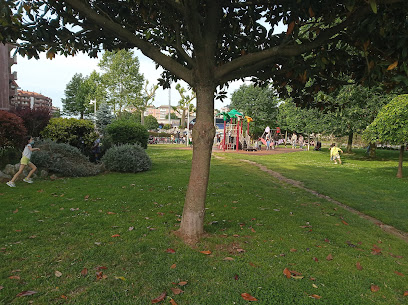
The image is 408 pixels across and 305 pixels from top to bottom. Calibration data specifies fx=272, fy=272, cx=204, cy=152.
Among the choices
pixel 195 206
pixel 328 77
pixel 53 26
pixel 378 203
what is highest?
pixel 53 26

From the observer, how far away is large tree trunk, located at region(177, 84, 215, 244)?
4.08 meters

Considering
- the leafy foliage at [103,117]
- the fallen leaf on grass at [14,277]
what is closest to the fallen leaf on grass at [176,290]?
the fallen leaf on grass at [14,277]

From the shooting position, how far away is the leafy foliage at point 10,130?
30.5 ft

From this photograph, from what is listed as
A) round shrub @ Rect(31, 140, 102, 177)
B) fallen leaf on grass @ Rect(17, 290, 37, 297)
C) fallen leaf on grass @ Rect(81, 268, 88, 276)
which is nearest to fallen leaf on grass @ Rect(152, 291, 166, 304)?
fallen leaf on grass @ Rect(81, 268, 88, 276)

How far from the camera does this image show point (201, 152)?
410 centimetres

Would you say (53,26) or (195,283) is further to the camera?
(53,26)

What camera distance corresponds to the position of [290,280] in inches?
128

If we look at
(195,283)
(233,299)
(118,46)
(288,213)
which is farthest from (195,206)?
(118,46)

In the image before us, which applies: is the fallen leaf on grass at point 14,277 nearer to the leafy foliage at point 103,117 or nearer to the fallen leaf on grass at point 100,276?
the fallen leaf on grass at point 100,276

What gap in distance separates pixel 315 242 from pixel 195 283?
2331mm

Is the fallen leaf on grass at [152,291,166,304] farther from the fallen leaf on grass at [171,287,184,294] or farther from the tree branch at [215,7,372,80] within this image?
the tree branch at [215,7,372,80]

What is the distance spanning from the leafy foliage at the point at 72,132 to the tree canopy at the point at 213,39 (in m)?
8.05

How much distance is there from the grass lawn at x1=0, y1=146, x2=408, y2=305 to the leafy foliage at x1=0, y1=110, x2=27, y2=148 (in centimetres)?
344

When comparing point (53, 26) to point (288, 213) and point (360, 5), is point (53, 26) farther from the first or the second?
point (288, 213)
